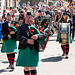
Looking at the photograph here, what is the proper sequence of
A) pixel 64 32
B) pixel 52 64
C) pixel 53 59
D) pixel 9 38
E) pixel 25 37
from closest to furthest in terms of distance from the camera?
pixel 25 37 < pixel 9 38 < pixel 52 64 < pixel 64 32 < pixel 53 59

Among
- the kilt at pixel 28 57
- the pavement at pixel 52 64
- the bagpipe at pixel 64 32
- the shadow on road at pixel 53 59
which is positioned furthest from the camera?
the shadow on road at pixel 53 59

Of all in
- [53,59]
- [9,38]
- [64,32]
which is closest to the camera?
[9,38]

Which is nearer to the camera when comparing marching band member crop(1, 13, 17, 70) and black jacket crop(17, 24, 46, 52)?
black jacket crop(17, 24, 46, 52)

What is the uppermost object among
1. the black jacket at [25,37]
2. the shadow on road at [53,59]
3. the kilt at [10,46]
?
the black jacket at [25,37]

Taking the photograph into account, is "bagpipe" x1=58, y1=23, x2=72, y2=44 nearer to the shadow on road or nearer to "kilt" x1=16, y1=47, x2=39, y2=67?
the shadow on road

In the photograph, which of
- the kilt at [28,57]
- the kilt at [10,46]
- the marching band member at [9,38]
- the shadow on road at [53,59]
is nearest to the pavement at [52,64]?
the shadow on road at [53,59]

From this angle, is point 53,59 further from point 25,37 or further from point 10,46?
point 25,37

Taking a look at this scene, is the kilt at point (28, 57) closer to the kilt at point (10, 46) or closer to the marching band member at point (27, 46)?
the marching band member at point (27, 46)

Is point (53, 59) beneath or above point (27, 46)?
beneath

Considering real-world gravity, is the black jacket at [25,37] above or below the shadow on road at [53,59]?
above

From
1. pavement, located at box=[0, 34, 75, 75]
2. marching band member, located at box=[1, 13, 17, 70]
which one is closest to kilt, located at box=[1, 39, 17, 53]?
marching band member, located at box=[1, 13, 17, 70]

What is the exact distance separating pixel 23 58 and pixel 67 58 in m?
4.97

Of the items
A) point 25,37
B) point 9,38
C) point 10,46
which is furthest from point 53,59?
point 25,37

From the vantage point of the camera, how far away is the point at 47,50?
1396 centimetres
